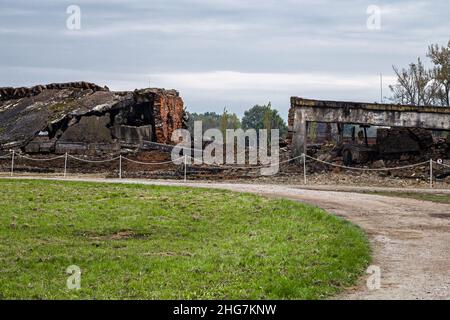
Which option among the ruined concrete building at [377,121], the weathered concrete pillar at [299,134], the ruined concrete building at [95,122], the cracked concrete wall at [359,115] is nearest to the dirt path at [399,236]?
the weathered concrete pillar at [299,134]

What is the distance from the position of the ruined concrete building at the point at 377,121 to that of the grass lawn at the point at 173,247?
1200 centimetres

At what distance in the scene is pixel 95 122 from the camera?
3844 centimetres

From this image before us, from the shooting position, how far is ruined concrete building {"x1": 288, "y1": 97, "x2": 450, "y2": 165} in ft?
107

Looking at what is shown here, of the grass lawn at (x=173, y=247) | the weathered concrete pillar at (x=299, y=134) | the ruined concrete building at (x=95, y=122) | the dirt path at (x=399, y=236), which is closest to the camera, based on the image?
the dirt path at (x=399, y=236)

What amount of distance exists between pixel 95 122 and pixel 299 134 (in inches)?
440

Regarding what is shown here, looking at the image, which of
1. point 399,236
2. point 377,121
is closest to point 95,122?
point 377,121

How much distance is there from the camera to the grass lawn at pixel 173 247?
10102 millimetres

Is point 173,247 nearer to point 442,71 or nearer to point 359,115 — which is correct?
point 359,115

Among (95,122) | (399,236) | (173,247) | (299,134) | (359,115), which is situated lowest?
(173,247)

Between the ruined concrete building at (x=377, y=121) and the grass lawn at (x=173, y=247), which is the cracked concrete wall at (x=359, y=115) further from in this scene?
the grass lawn at (x=173, y=247)
